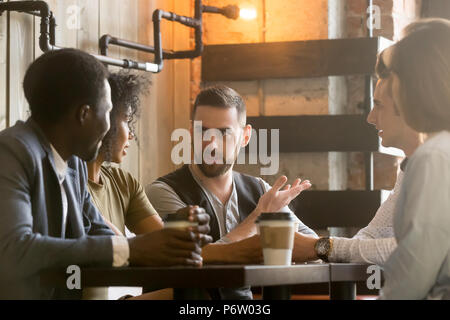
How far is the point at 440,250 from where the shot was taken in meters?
1.30

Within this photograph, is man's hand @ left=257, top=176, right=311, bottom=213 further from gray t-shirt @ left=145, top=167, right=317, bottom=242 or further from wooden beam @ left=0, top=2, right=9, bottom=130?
wooden beam @ left=0, top=2, right=9, bottom=130

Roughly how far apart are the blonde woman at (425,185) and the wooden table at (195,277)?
23 centimetres

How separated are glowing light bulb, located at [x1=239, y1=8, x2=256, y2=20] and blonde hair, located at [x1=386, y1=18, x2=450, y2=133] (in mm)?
2236

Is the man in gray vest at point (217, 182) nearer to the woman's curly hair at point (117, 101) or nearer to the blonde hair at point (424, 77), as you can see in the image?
the woman's curly hair at point (117, 101)

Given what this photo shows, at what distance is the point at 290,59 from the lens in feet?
11.8

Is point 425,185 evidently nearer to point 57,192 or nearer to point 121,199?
point 57,192

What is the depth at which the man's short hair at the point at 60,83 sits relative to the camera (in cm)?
165

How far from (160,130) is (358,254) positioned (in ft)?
6.30

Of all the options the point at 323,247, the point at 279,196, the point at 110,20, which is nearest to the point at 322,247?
the point at 323,247

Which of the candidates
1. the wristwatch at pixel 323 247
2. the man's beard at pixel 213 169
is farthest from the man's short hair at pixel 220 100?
the wristwatch at pixel 323 247

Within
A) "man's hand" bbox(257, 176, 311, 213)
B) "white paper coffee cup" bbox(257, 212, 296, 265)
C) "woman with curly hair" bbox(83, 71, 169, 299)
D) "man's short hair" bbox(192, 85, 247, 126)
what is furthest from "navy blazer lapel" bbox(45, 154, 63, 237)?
"man's short hair" bbox(192, 85, 247, 126)

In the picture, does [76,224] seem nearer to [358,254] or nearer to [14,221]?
[14,221]
